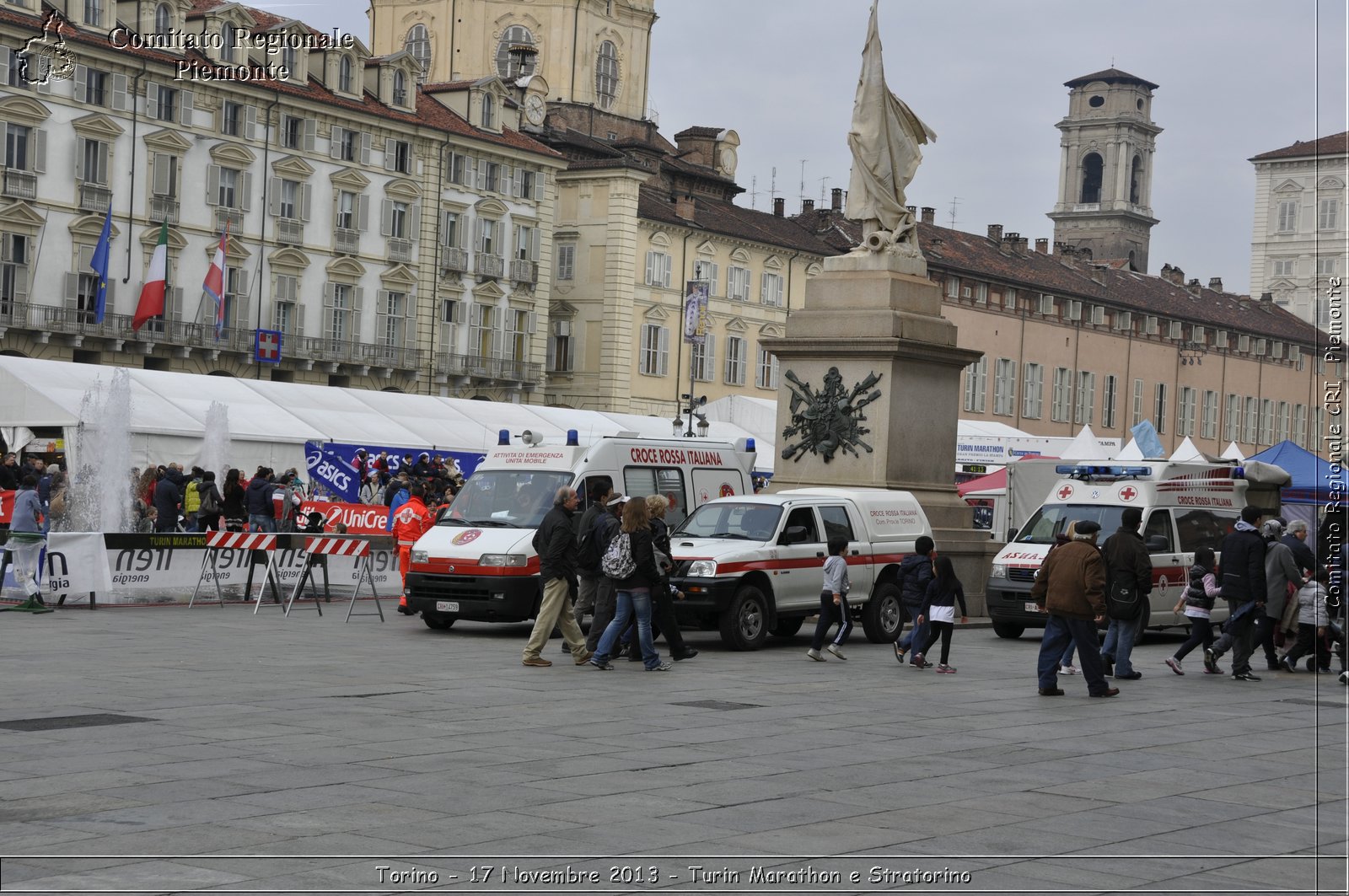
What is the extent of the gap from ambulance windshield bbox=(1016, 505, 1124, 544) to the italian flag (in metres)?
32.0

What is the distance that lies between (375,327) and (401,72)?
9.17 meters

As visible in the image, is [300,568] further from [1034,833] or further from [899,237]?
[1034,833]

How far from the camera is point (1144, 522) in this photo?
969 inches

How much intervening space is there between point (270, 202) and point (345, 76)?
6267 mm

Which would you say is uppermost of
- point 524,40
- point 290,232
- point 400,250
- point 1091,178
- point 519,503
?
point 1091,178

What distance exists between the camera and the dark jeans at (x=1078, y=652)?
16781mm

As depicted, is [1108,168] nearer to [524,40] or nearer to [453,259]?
[524,40]

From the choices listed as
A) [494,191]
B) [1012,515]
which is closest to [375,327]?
[494,191]

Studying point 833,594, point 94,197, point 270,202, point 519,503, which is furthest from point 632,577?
point 270,202

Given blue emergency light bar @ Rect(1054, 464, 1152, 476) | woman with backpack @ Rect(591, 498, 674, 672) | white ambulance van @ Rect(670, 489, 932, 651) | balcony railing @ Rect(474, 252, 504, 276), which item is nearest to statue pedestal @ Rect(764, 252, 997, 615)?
blue emergency light bar @ Rect(1054, 464, 1152, 476)

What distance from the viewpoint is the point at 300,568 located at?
2672 cm

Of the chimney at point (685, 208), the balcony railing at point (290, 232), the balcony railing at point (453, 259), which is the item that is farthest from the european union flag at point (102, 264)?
the chimney at point (685, 208)

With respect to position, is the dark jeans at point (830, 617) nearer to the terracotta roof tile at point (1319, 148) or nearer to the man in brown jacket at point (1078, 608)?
the man in brown jacket at point (1078, 608)

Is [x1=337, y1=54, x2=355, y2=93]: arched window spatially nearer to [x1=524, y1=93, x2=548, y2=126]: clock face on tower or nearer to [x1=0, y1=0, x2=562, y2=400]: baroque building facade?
[x1=0, y1=0, x2=562, y2=400]: baroque building facade
